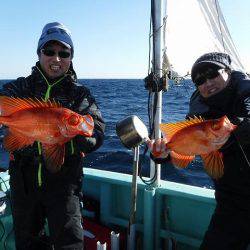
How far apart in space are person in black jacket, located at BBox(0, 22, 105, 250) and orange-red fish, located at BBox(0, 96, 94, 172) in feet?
2.32

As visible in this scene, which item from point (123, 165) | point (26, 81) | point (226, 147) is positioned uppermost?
point (26, 81)

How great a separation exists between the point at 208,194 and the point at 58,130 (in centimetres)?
238

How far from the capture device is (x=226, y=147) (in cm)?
340

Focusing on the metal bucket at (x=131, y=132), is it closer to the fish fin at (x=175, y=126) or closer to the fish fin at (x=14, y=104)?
the fish fin at (x=175, y=126)

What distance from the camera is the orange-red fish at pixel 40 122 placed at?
2.83 metres

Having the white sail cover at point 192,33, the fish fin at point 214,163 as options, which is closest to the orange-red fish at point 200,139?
the fish fin at point 214,163

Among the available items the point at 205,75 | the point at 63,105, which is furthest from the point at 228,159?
the point at 63,105

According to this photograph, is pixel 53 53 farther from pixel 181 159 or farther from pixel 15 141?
pixel 181 159

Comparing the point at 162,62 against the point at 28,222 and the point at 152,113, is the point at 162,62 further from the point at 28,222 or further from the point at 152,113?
the point at 28,222

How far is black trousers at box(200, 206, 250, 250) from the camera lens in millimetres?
3527

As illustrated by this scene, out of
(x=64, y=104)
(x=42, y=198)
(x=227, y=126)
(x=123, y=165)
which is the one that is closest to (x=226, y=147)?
(x=227, y=126)

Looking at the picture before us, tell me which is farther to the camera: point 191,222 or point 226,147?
point 191,222

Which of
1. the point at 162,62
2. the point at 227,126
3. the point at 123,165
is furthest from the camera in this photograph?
the point at 123,165

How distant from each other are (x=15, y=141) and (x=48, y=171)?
29.7 inches
